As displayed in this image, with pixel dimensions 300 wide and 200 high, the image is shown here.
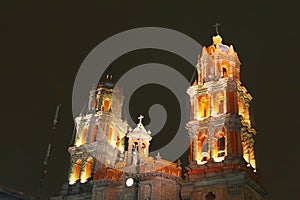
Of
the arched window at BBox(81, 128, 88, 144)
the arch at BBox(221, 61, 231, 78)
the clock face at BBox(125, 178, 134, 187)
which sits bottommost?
the clock face at BBox(125, 178, 134, 187)

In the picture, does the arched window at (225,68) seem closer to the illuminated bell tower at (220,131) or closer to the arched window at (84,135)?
the illuminated bell tower at (220,131)

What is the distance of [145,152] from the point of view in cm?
4641

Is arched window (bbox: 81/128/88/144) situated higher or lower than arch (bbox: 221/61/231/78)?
lower

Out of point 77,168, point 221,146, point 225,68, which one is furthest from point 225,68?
point 77,168

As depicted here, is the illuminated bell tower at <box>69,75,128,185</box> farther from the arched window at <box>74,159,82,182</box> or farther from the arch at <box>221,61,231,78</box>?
the arch at <box>221,61,231,78</box>

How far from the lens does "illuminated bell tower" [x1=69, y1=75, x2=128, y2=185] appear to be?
46.6 meters

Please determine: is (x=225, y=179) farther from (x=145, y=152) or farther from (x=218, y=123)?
(x=145, y=152)

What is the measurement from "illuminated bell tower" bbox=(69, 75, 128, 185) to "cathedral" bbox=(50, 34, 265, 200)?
4.4 inches

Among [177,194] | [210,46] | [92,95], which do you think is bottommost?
[177,194]

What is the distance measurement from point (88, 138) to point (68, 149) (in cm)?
298

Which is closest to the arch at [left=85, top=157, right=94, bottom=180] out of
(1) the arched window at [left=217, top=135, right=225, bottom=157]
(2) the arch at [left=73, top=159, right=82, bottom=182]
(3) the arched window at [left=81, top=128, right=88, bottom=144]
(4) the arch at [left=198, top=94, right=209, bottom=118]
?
(2) the arch at [left=73, top=159, right=82, bottom=182]

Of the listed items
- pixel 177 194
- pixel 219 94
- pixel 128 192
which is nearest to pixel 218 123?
pixel 219 94

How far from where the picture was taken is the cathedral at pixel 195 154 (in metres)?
37.8

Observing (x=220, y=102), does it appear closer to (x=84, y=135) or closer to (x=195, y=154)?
(x=195, y=154)
